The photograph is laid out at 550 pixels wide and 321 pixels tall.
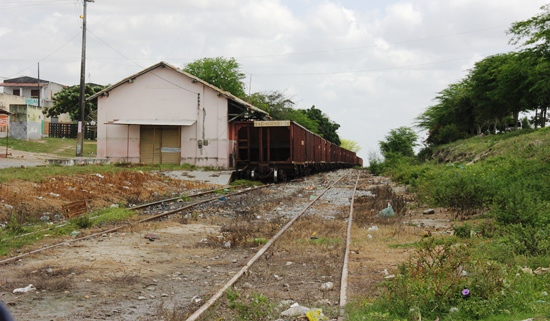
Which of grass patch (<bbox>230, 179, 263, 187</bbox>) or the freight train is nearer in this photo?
grass patch (<bbox>230, 179, 263, 187</bbox>)

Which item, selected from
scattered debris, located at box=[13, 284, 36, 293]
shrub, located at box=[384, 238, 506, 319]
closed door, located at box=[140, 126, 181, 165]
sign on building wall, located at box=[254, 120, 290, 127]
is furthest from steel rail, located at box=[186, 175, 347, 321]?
closed door, located at box=[140, 126, 181, 165]

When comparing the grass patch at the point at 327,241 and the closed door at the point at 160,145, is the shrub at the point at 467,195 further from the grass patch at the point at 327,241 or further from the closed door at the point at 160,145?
the closed door at the point at 160,145

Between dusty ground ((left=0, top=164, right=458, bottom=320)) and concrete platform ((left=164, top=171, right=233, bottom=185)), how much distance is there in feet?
39.5

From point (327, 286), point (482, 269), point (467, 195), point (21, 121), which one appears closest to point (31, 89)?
point (21, 121)

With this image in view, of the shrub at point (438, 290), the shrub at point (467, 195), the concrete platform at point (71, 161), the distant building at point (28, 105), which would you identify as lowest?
the shrub at point (438, 290)

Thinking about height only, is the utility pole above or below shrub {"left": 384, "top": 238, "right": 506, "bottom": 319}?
above

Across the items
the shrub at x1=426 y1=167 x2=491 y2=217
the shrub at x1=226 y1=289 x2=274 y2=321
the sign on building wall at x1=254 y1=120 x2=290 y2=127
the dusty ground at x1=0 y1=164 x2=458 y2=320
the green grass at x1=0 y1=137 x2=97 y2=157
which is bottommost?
the dusty ground at x1=0 y1=164 x2=458 y2=320

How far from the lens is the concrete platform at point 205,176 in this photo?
24.8 meters

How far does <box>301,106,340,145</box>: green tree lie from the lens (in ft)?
286

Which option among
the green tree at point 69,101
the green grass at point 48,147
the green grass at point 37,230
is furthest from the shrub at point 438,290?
the green tree at point 69,101

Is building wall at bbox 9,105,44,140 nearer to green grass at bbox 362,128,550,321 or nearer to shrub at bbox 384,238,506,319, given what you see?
green grass at bbox 362,128,550,321

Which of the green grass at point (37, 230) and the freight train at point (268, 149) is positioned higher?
the freight train at point (268, 149)

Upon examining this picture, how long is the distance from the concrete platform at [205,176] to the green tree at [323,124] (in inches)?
2299

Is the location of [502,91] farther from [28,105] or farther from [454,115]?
[28,105]
